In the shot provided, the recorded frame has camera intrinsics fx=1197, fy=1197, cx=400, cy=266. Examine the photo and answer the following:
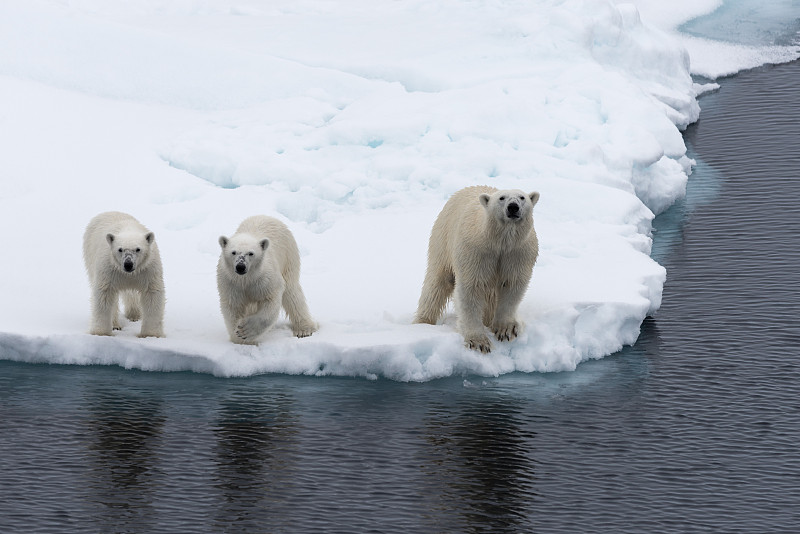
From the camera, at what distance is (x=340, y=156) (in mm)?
15227

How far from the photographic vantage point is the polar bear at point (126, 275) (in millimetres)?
10523

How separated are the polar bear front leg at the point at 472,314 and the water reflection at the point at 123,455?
2.74 m

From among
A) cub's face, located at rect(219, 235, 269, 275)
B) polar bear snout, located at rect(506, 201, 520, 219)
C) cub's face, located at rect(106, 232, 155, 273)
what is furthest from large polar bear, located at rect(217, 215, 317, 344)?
polar bear snout, located at rect(506, 201, 520, 219)

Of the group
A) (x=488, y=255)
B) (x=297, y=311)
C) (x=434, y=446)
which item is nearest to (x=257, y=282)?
(x=297, y=311)

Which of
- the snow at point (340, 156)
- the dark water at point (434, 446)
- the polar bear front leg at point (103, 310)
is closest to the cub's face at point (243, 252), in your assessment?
the snow at point (340, 156)

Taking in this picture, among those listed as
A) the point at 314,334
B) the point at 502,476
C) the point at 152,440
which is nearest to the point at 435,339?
the point at 314,334

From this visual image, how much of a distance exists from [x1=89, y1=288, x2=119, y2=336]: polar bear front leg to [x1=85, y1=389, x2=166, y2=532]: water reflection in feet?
2.41

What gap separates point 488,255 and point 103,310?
349 centimetres

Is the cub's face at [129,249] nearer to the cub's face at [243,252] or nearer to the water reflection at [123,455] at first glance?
the cub's face at [243,252]

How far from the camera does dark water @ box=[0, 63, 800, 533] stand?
27.9ft

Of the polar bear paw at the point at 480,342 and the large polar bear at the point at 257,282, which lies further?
the polar bear paw at the point at 480,342

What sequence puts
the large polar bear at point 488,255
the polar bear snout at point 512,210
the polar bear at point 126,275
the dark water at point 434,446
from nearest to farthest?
1. the dark water at point 434,446
2. the polar bear snout at point 512,210
3. the large polar bear at point 488,255
4. the polar bear at point 126,275

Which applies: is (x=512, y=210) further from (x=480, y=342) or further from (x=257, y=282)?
(x=257, y=282)

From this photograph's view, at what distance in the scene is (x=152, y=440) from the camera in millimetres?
9539
